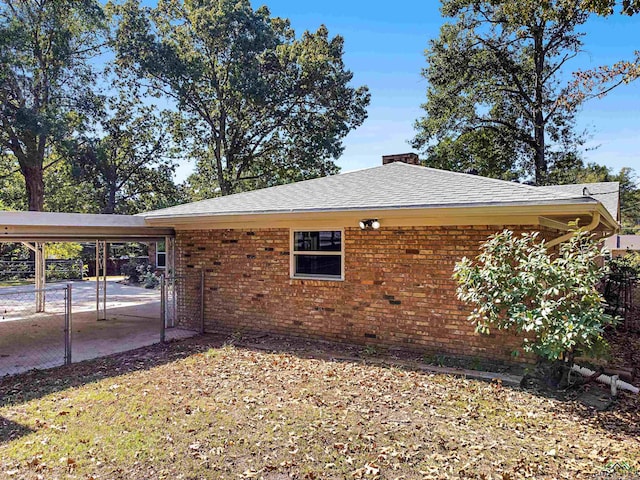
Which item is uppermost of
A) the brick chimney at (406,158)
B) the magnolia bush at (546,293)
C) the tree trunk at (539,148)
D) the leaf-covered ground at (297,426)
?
the tree trunk at (539,148)

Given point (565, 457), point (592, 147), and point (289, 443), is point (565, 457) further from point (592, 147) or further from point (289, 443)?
point (592, 147)

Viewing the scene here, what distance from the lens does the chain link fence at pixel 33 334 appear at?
702 cm

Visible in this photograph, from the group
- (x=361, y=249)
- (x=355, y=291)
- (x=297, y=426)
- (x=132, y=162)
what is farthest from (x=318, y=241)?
(x=132, y=162)

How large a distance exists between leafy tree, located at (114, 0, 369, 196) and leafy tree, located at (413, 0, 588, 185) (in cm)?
478

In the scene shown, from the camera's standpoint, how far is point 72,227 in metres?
8.05

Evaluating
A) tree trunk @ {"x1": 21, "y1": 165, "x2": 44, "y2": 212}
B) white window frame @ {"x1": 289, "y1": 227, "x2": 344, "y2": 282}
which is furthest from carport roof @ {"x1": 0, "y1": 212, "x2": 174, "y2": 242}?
tree trunk @ {"x1": 21, "y1": 165, "x2": 44, "y2": 212}

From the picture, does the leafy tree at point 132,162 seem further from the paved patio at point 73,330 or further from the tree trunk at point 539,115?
the tree trunk at point 539,115

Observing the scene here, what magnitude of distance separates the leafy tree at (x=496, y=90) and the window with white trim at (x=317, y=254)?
17410 millimetres

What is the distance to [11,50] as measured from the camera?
19.0 metres

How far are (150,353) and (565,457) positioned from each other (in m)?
6.50

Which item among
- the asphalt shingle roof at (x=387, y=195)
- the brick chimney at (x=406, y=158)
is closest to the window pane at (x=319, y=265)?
the asphalt shingle roof at (x=387, y=195)

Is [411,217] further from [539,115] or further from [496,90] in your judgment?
[539,115]

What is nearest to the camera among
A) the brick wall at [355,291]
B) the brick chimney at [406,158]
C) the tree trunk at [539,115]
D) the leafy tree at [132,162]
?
the brick wall at [355,291]

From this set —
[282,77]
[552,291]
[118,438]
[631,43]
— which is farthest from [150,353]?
[282,77]
